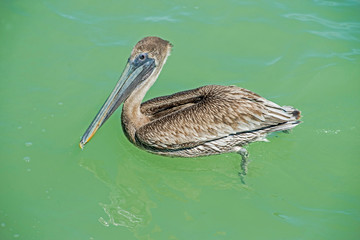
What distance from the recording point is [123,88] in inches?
199

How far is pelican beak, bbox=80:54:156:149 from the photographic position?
4.97 m

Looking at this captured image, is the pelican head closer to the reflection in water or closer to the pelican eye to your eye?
the pelican eye

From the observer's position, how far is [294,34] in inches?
283

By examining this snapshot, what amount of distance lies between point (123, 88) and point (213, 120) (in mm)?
1173

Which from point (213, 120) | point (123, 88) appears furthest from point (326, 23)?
point (123, 88)

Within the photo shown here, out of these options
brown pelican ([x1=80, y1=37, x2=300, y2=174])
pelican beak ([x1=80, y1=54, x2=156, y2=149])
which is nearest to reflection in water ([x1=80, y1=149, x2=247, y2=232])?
brown pelican ([x1=80, y1=37, x2=300, y2=174])

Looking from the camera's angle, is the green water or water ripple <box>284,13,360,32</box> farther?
water ripple <box>284,13,360,32</box>

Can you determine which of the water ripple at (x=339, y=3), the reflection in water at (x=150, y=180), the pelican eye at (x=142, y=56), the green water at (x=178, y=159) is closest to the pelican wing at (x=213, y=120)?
the reflection in water at (x=150, y=180)

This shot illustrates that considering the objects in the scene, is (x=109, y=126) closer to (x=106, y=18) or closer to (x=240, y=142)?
(x=240, y=142)

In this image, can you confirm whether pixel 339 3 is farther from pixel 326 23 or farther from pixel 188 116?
pixel 188 116

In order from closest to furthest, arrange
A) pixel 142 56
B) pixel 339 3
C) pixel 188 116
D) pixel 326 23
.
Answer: pixel 142 56 < pixel 188 116 < pixel 326 23 < pixel 339 3

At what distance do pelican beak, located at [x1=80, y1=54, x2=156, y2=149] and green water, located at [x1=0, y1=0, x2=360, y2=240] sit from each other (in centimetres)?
59

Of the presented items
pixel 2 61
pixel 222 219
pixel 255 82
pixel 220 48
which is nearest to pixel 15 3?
pixel 2 61

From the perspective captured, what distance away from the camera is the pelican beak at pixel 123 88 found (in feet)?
16.3
